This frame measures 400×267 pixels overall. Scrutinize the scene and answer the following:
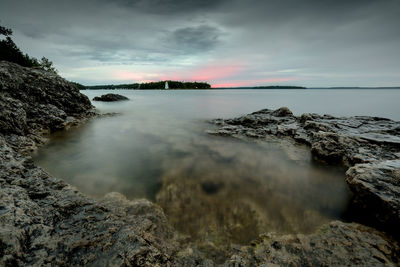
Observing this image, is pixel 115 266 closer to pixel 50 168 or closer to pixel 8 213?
pixel 8 213

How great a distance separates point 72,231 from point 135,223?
1.01 meters

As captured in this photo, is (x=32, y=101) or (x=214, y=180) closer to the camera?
(x=214, y=180)

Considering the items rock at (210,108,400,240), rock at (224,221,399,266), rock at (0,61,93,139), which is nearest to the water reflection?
rock at (224,221,399,266)

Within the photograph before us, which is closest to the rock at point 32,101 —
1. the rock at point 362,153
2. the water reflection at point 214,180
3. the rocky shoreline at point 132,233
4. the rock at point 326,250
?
the water reflection at point 214,180

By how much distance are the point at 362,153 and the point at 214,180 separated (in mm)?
5694

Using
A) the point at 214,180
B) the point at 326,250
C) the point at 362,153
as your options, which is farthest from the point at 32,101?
the point at 362,153

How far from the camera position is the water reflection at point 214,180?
137 inches

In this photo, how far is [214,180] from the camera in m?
5.05

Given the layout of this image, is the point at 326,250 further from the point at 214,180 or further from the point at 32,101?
the point at 32,101

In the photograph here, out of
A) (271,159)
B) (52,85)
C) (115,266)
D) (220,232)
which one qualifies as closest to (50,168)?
(115,266)

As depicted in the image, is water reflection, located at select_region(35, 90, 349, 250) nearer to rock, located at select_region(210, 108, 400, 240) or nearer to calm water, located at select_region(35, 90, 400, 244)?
calm water, located at select_region(35, 90, 400, 244)

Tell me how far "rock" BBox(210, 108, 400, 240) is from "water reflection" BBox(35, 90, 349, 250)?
64 centimetres

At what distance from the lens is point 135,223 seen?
294 cm

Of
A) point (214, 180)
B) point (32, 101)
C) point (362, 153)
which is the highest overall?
point (32, 101)
